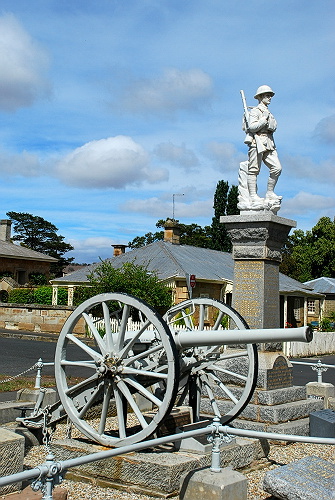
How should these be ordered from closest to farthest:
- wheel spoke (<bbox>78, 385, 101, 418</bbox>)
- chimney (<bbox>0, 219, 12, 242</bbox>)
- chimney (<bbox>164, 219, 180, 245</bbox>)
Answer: wheel spoke (<bbox>78, 385, 101, 418</bbox>) < chimney (<bbox>164, 219, 180, 245</bbox>) < chimney (<bbox>0, 219, 12, 242</bbox>)

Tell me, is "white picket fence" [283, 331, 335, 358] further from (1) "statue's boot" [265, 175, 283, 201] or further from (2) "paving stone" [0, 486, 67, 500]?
(2) "paving stone" [0, 486, 67, 500]

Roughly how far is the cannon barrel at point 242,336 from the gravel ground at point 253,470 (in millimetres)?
1428

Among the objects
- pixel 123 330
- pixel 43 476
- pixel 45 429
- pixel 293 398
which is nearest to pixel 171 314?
pixel 123 330

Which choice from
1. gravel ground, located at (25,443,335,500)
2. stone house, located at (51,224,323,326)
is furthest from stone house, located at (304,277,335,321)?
gravel ground, located at (25,443,335,500)

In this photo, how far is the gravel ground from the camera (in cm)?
558

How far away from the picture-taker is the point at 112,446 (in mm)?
5816

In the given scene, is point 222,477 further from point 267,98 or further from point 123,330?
point 267,98

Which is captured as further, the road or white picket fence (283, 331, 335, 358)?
white picket fence (283, 331, 335, 358)

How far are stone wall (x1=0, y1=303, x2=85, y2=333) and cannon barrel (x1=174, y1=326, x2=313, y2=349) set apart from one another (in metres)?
19.1

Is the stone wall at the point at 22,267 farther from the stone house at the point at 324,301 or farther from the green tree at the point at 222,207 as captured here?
the stone house at the point at 324,301

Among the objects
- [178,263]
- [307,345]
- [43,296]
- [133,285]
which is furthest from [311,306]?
[133,285]

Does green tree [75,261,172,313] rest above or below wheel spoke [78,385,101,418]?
above

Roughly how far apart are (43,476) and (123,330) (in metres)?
2.45

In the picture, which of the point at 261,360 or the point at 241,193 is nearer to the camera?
the point at 261,360
